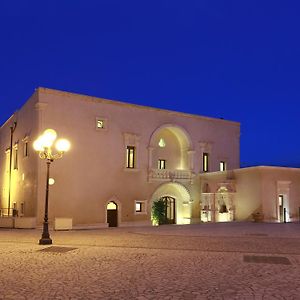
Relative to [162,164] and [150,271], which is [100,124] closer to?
[162,164]

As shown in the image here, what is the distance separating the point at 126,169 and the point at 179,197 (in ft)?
20.8

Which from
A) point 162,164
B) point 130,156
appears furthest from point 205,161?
point 130,156

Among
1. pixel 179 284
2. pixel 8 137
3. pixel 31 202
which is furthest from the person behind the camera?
pixel 8 137

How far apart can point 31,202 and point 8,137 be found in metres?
11.2

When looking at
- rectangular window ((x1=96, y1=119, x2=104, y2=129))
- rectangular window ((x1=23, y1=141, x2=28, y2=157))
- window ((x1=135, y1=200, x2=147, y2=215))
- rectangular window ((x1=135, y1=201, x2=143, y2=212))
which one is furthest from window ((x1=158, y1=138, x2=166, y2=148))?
rectangular window ((x1=23, y1=141, x2=28, y2=157))

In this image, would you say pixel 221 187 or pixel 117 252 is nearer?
pixel 117 252

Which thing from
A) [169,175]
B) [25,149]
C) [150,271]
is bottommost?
[150,271]

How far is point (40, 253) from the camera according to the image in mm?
11789

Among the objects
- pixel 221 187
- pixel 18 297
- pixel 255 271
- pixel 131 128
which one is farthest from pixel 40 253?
pixel 221 187

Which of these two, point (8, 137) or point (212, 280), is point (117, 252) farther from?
point (8, 137)

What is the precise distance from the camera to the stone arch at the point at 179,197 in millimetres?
31062

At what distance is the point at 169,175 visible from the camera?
100 ft

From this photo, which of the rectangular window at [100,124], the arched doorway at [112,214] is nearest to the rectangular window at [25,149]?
the rectangular window at [100,124]

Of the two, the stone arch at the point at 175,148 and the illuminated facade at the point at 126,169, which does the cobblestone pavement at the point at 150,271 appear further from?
the stone arch at the point at 175,148
